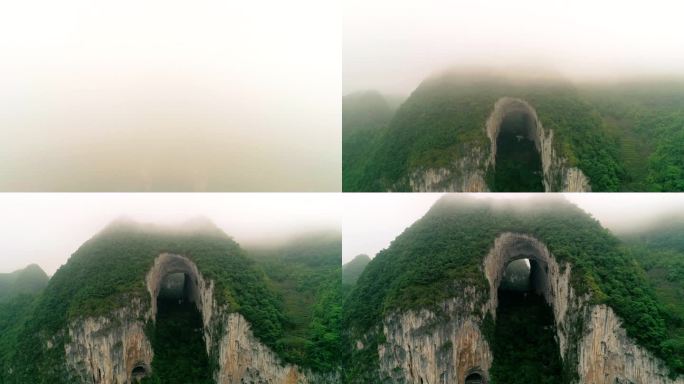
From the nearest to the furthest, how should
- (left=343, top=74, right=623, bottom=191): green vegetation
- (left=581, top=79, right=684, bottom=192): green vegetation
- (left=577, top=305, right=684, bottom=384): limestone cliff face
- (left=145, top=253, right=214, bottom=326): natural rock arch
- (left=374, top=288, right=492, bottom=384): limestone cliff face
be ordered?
1. (left=581, top=79, right=684, bottom=192): green vegetation
2. (left=343, top=74, right=623, bottom=191): green vegetation
3. (left=577, top=305, right=684, bottom=384): limestone cliff face
4. (left=374, top=288, right=492, bottom=384): limestone cliff face
5. (left=145, top=253, right=214, bottom=326): natural rock arch

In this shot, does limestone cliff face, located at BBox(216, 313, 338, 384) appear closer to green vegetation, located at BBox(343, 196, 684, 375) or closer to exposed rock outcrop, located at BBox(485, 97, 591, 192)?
green vegetation, located at BBox(343, 196, 684, 375)

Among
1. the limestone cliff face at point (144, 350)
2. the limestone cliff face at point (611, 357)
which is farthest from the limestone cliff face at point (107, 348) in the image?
the limestone cliff face at point (611, 357)

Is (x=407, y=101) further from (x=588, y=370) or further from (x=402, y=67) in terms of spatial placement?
(x=588, y=370)

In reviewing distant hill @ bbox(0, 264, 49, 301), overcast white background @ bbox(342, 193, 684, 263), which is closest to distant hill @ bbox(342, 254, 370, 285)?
overcast white background @ bbox(342, 193, 684, 263)

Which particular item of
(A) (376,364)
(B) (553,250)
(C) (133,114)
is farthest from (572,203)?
(C) (133,114)

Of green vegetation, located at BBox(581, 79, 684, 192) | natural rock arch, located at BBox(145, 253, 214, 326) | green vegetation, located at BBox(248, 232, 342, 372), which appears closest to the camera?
green vegetation, located at BBox(581, 79, 684, 192)

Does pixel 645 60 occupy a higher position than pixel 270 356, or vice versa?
pixel 645 60

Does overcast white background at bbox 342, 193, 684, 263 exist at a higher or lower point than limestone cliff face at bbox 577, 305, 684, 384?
higher
